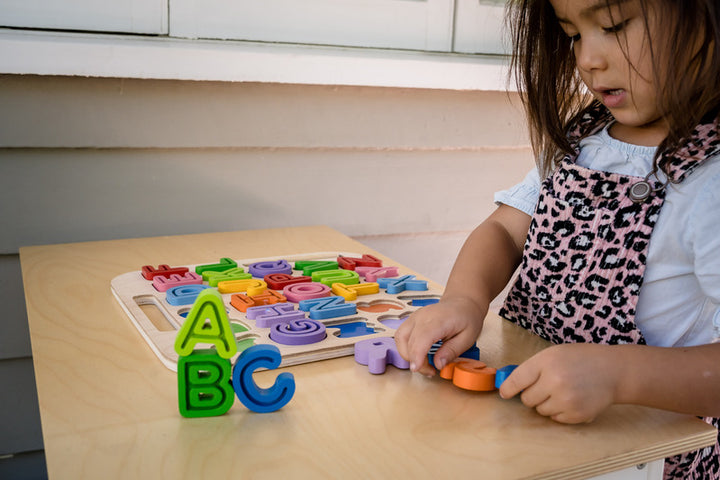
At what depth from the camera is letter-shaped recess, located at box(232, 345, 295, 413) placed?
0.57m

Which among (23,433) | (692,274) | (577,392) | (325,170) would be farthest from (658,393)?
(23,433)

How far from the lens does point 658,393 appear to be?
23.6 inches

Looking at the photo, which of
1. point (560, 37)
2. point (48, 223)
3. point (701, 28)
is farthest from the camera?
point (48, 223)

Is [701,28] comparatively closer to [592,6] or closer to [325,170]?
[592,6]

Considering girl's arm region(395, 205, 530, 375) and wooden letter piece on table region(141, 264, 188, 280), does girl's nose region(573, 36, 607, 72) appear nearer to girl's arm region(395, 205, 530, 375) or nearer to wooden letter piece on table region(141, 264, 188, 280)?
girl's arm region(395, 205, 530, 375)

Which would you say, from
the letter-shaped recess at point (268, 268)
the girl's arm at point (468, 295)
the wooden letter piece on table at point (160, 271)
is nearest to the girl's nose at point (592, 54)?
the girl's arm at point (468, 295)

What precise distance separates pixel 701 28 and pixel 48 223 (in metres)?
1.06

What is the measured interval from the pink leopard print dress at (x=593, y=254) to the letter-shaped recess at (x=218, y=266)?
1.35 feet

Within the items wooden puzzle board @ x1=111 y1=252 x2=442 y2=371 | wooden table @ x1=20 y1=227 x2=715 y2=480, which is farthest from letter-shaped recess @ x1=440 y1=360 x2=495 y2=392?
wooden puzzle board @ x1=111 y1=252 x2=442 y2=371

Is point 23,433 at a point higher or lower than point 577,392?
lower

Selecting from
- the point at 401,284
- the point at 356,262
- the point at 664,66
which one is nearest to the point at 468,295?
the point at 401,284

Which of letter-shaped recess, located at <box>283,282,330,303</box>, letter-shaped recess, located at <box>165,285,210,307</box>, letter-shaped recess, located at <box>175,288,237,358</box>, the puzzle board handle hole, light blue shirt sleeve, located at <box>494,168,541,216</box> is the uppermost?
light blue shirt sleeve, located at <box>494,168,541,216</box>

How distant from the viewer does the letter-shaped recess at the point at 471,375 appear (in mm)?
629

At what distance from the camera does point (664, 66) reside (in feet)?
2.36
